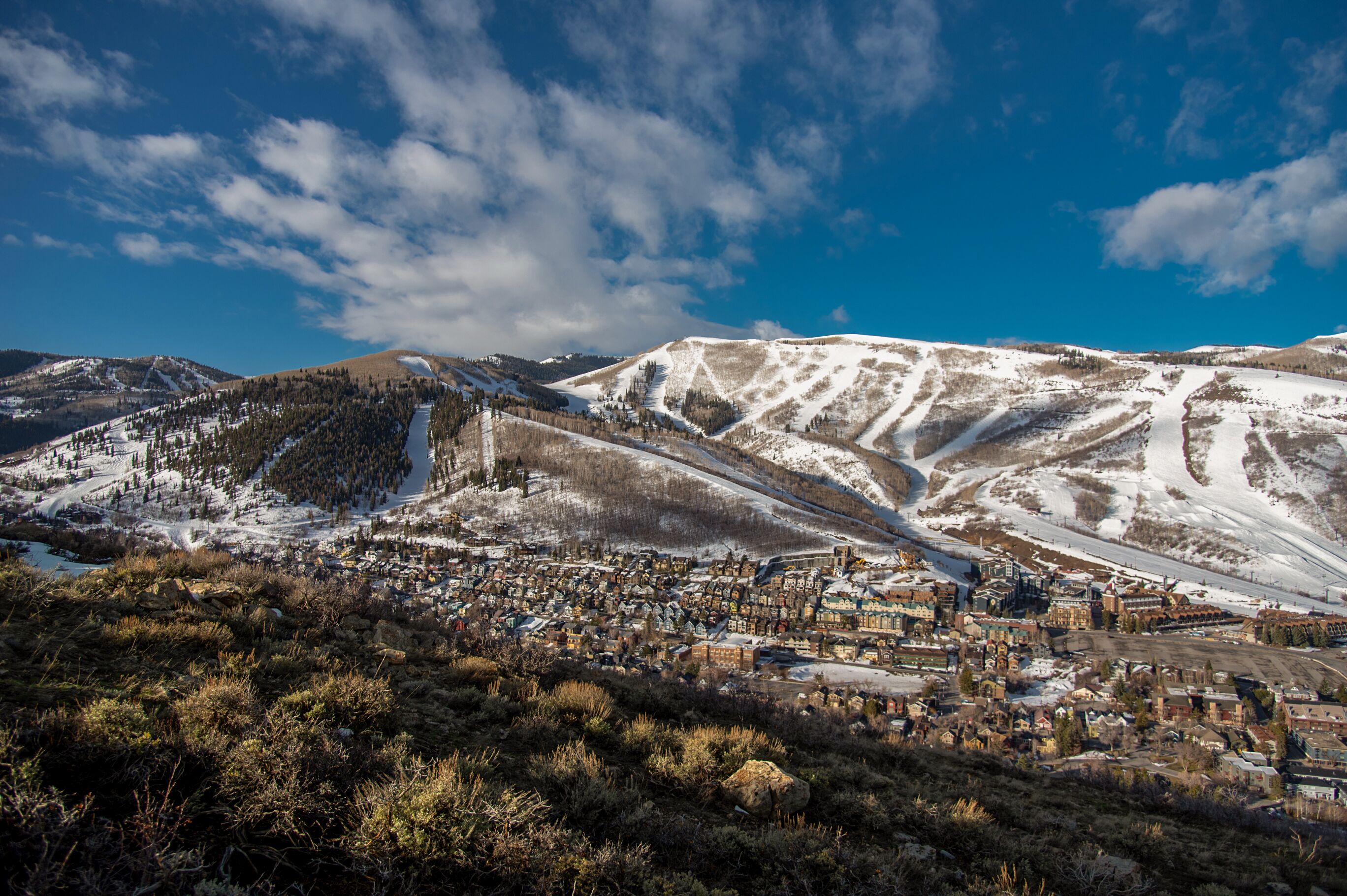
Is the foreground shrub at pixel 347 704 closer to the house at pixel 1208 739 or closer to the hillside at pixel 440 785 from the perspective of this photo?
the hillside at pixel 440 785

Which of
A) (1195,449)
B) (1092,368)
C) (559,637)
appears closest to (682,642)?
(559,637)

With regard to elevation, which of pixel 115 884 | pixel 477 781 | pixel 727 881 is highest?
pixel 115 884

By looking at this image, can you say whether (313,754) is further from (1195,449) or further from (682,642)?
(1195,449)

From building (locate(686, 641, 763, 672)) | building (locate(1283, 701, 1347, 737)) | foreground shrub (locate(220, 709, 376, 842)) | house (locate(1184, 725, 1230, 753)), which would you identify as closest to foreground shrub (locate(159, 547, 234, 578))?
foreground shrub (locate(220, 709, 376, 842))

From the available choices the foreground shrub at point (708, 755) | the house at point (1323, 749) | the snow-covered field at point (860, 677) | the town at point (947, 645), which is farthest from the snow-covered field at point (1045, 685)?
the foreground shrub at point (708, 755)

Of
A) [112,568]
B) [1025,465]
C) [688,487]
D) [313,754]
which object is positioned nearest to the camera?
[313,754]
